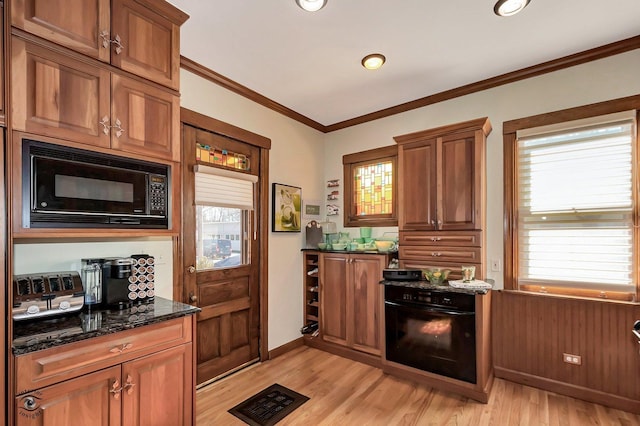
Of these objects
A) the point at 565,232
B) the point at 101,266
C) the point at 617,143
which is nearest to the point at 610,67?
the point at 617,143

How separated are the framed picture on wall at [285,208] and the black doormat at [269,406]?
5.08 feet

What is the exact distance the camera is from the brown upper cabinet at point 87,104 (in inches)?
52.9

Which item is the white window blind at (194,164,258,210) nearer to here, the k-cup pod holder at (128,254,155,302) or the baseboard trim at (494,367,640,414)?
the k-cup pod holder at (128,254,155,302)

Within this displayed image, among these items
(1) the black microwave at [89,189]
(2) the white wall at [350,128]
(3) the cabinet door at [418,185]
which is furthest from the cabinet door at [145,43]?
(3) the cabinet door at [418,185]

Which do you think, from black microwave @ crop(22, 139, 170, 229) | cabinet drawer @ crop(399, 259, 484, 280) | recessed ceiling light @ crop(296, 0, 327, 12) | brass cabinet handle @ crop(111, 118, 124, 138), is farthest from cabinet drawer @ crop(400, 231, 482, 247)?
brass cabinet handle @ crop(111, 118, 124, 138)

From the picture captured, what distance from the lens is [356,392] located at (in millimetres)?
2596

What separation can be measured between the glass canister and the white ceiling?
5.56 feet

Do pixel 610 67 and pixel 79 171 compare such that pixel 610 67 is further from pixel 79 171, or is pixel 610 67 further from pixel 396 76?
pixel 79 171

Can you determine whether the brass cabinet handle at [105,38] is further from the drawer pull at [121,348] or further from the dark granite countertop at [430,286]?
the dark granite countertop at [430,286]

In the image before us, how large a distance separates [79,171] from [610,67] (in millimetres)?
3721

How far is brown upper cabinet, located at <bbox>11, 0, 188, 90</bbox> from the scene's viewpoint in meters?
1.40

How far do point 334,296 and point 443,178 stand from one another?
171 centimetres

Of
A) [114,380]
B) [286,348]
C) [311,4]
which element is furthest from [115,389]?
[311,4]

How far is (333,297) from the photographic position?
3.42 metres
